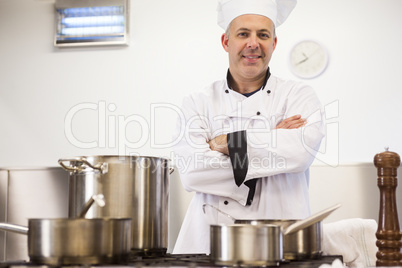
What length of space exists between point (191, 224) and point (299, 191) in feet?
1.61

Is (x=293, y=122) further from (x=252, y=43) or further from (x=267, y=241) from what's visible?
(x=267, y=241)

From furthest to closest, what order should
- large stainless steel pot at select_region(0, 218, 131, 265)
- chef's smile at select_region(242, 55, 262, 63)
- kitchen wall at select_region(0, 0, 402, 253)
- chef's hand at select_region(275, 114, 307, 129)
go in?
1. kitchen wall at select_region(0, 0, 402, 253)
2. chef's smile at select_region(242, 55, 262, 63)
3. chef's hand at select_region(275, 114, 307, 129)
4. large stainless steel pot at select_region(0, 218, 131, 265)

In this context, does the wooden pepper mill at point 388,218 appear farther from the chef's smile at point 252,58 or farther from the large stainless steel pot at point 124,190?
the chef's smile at point 252,58

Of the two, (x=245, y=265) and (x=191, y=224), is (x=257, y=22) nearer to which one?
(x=191, y=224)

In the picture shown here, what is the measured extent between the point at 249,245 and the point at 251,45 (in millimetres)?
1494

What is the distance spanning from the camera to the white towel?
5.55 ft

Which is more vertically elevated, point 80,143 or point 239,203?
point 80,143

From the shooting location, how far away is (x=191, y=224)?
2.47 metres

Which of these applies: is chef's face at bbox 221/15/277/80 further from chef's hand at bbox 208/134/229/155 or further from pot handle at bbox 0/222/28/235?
pot handle at bbox 0/222/28/235

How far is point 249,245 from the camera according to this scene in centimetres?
119

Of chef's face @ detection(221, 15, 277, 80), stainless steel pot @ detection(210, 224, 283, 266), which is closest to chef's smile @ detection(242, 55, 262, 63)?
chef's face @ detection(221, 15, 277, 80)

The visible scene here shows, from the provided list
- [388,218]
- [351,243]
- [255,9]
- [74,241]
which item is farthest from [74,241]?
[255,9]

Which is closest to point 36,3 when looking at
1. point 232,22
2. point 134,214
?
point 232,22

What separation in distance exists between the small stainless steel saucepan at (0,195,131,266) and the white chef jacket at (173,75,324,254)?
1133 mm
